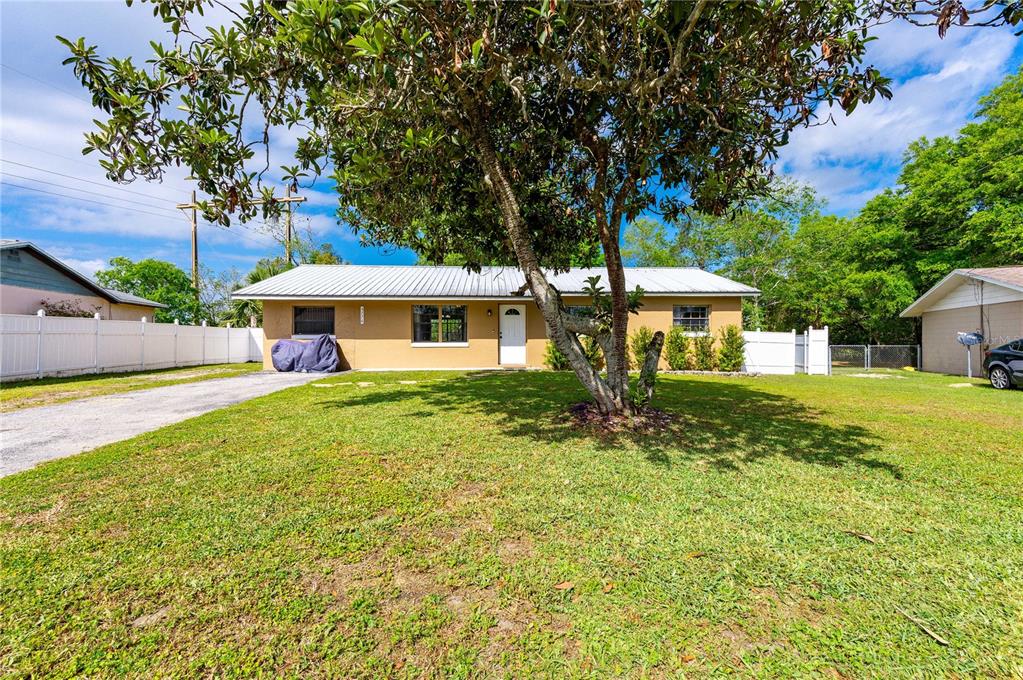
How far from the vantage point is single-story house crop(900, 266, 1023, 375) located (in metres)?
12.7

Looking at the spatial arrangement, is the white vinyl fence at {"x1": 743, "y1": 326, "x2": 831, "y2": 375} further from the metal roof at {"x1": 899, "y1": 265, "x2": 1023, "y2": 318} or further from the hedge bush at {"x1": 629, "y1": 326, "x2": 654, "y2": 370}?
the metal roof at {"x1": 899, "y1": 265, "x2": 1023, "y2": 318}

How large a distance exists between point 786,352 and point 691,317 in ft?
11.2

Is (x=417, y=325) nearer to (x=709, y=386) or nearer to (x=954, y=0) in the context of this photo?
(x=709, y=386)

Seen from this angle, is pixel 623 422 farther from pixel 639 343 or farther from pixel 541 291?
pixel 639 343

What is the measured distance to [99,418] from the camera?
6035 mm

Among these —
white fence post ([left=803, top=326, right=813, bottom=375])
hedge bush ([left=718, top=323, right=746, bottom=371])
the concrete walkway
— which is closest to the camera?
the concrete walkway

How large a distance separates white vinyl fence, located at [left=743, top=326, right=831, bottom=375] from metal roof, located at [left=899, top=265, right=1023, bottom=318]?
4754mm

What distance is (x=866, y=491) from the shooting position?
340 centimetres

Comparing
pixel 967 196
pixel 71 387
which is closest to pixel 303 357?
pixel 71 387

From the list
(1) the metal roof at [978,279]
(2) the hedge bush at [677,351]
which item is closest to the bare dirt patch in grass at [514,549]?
(2) the hedge bush at [677,351]

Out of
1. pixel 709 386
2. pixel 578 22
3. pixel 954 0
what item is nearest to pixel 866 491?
pixel 954 0

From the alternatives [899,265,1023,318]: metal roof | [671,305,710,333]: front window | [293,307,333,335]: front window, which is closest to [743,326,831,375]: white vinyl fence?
[671,305,710,333]: front window

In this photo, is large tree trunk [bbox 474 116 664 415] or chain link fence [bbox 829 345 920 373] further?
chain link fence [bbox 829 345 920 373]

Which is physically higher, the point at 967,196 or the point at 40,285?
the point at 967,196
